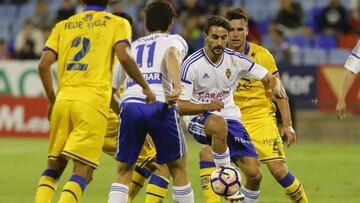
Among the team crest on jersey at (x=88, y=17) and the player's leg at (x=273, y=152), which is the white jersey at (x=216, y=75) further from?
the team crest on jersey at (x=88, y=17)

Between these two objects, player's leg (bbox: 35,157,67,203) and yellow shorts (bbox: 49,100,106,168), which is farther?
player's leg (bbox: 35,157,67,203)

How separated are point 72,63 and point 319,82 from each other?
1275 centimetres

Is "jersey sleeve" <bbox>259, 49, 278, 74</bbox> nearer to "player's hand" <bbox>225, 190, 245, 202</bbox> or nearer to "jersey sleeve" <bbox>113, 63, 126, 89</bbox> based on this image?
"player's hand" <bbox>225, 190, 245, 202</bbox>

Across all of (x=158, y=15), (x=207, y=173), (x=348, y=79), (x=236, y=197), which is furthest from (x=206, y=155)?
(x=158, y=15)

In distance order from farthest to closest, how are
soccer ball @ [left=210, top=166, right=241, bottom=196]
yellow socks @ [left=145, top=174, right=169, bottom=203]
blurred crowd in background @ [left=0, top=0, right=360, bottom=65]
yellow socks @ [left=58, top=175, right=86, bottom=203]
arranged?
blurred crowd in background @ [left=0, top=0, right=360, bottom=65] < yellow socks @ [left=145, top=174, right=169, bottom=203] < soccer ball @ [left=210, top=166, right=241, bottom=196] < yellow socks @ [left=58, top=175, right=86, bottom=203]

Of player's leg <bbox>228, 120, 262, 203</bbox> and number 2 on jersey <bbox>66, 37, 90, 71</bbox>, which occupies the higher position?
number 2 on jersey <bbox>66, 37, 90, 71</bbox>

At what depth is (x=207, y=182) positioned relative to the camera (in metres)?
9.40

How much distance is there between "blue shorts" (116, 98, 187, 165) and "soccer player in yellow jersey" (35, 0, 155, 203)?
202mm

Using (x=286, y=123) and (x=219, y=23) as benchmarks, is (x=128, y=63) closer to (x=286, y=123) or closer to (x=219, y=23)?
(x=219, y=23)

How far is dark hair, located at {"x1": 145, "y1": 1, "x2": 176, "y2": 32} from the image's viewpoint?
8000mm

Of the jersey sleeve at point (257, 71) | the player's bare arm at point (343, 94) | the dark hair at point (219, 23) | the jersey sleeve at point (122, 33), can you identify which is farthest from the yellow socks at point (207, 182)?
the jersey sleeve at point (122, 33)

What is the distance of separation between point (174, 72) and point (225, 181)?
1.42 m

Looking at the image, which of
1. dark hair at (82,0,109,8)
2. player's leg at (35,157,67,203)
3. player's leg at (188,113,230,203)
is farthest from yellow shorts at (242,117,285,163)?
dark hair at (82,0,109,8)

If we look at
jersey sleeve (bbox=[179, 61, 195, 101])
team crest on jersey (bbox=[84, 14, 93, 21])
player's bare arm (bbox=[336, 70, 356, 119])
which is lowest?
player's bare arm (bbox=[336, 70, 356, 119])
